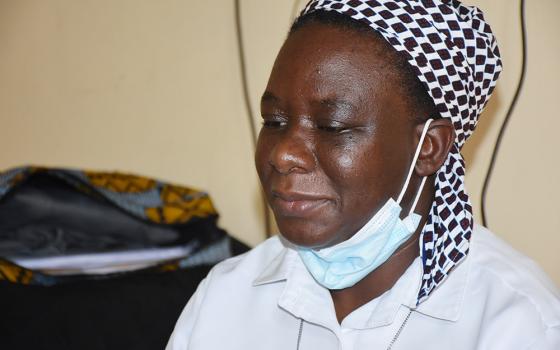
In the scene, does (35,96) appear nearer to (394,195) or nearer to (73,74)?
(73,74)

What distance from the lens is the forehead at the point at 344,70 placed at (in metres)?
1.19

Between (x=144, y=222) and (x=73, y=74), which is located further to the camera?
(x=73, y=74)

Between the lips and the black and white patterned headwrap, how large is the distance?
0.68 feet

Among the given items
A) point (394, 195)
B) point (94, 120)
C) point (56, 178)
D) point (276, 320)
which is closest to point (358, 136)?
point (394, 195)

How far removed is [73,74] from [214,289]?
1279 millimetres

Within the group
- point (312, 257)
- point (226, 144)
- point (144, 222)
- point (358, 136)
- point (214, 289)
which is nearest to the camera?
point (358, 136)

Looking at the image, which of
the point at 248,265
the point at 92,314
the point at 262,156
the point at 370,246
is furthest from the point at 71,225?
the point at 370,246

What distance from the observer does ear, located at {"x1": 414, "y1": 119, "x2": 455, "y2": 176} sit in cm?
125

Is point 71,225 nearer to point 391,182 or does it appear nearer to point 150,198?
point 150,198

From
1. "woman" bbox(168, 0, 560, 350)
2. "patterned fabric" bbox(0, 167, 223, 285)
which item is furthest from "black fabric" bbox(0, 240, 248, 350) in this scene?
"woman" bbox(168, 0, 560, 350)

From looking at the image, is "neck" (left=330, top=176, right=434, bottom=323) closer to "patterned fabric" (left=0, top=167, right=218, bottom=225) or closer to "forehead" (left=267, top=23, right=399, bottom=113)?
"forehead" (left=267, top=23, right=399, bottom=113)

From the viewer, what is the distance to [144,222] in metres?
2.08

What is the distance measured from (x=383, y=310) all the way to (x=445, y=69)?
421mm

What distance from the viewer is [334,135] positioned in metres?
1.21
